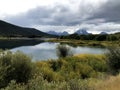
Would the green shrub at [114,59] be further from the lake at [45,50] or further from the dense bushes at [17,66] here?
the dense bushes at [17,66]

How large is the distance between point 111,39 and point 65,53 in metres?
91.8

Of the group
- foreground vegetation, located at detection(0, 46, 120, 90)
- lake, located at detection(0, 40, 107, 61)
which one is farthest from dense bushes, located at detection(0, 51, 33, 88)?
lake, located at detection(0, 40, 107, 61)

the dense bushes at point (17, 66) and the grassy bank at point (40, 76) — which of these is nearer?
the grassy bank at point (40, 76)

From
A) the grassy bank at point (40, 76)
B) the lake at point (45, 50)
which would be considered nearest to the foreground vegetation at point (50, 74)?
the grassy bank at point (40, 76)

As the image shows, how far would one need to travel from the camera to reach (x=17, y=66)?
49.2 feet

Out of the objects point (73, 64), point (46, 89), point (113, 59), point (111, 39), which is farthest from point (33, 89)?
point (111, 39)

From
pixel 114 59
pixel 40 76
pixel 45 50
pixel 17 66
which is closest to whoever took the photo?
pixel 40 76

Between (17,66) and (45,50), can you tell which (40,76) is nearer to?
(17,66)

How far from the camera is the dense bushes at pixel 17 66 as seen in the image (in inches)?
566

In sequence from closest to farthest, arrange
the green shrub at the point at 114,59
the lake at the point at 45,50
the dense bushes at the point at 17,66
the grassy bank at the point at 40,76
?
1. the grassy bank at the point at 40,76
2. the dense bushes at the point at 17,66
3. the green shrub at the point at 114,59
4. the lake at the point at 45,50

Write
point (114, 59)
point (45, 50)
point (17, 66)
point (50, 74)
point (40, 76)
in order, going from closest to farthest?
point (40, 76) → point (17, 66) → point (50, 74) → point (114, 59) → point (45, 50)

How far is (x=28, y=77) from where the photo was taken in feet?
50.1

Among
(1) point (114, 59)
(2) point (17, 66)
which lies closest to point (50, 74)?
(1) point (114, 59)

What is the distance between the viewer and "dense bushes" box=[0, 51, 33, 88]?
1438 cm
